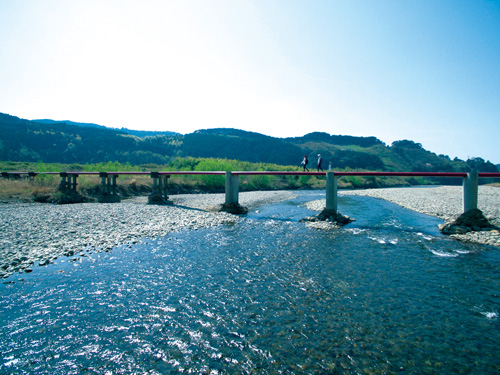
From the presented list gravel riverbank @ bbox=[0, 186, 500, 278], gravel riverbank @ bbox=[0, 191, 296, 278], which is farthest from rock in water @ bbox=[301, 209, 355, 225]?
gravel riverbank @ bbox=[0, 191, 296, 278]

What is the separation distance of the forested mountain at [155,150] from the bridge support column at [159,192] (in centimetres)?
8643

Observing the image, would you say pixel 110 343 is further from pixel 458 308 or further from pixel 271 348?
pixel 458 308

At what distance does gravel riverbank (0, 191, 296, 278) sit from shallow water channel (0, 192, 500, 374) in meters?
1.04

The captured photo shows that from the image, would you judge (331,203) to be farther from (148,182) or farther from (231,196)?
(148,182)

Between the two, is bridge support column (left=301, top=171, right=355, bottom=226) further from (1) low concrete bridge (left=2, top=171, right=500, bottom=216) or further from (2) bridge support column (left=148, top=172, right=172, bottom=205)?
(2) bridge support column (left=148, top=172, right=172, bottom=205)

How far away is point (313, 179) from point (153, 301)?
200 feet

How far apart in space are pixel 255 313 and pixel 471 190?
52.9 feet

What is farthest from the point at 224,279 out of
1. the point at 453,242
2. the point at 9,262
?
the point at 453,242

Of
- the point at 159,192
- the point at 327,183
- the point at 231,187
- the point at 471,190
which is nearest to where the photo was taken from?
the point at 471,190

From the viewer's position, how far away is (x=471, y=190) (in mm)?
16516

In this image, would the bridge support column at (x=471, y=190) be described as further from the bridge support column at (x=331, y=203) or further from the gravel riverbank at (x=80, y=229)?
the bridge support column at (x=331, y=203)

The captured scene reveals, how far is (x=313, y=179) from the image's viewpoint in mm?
65938

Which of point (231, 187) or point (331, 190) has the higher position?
point (331, 190)

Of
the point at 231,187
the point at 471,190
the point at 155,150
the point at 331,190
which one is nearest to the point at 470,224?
the point at 471,190
